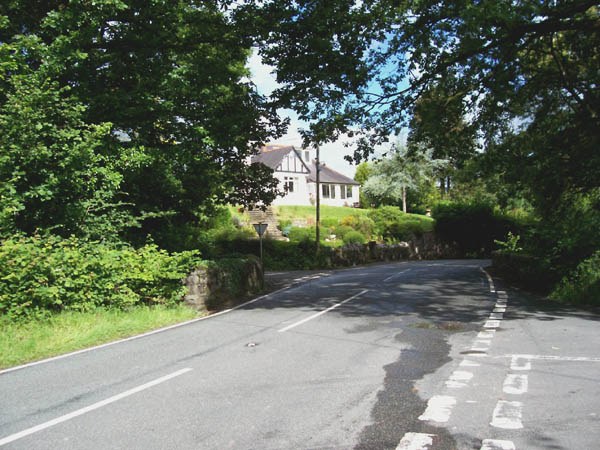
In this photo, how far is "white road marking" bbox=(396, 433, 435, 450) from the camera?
430 centimetres

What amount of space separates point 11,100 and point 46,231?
127 inches

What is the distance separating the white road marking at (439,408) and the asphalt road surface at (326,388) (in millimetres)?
22

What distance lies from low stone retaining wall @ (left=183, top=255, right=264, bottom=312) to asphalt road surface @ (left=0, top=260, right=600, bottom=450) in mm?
2613

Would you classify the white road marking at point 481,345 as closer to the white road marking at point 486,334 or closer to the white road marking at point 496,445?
the white road marking at point 486,334

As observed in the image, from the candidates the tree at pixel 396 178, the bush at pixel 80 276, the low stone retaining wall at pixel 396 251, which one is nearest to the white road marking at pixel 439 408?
the bush at pixel 80 276

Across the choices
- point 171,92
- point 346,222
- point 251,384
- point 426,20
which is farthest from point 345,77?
point 346,222

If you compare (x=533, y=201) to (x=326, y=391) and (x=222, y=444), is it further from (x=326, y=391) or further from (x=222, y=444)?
(x=222, y=444)

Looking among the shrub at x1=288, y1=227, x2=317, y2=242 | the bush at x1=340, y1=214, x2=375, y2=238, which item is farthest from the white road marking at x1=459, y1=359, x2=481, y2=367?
the bush at x1=340, y1=214, x2=375, y2=238

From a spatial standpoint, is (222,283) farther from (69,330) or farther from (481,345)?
(481,345)

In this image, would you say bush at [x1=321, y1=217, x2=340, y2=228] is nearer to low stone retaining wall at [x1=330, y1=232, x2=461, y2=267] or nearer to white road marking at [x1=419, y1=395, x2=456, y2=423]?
low stone retaining wall at [x1=330, y1=232, x2=461, y2=267]

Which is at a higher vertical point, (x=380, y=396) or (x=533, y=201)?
(x=533, y=201)

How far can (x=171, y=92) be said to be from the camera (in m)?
14.9

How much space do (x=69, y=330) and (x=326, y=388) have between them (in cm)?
619

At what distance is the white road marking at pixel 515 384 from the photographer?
574 centimetres
